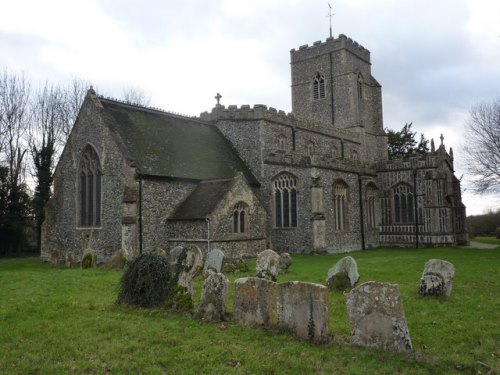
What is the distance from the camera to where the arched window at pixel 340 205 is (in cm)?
2655

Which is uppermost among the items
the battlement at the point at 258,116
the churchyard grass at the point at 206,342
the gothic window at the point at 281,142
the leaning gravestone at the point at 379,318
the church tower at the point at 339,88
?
the church tower at the point at 339,88

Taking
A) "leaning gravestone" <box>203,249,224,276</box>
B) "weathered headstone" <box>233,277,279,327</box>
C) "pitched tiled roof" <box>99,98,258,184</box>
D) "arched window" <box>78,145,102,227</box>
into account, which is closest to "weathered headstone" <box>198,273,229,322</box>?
"weathered headstone" <box>233,277,279,327</box>

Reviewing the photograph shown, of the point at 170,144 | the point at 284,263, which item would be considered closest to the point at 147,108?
the point at 170,144

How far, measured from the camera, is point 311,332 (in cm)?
704

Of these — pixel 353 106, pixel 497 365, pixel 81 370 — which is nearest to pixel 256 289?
pixel 81 370

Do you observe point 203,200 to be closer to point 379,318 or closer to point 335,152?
point 379,318

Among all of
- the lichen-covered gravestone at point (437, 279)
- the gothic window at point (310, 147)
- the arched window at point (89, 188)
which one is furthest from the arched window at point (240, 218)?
the lichen-covered gravestone at point (437, 279)

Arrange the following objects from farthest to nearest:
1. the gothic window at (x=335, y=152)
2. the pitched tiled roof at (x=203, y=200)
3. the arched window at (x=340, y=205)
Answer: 1. the gothic window at (x=335, y=152)
2. the arched window at (x=340, y=205)
3. the pitched tiled roof at (x=203, y=200)

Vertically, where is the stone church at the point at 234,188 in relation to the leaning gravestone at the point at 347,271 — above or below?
above

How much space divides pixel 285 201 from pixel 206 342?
18.6 metres

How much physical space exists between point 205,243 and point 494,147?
19.8 m

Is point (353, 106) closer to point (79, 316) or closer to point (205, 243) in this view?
point (205, 243)

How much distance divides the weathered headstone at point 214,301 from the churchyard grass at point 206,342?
1.02ft

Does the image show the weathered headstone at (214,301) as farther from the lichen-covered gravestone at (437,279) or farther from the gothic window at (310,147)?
the gothic window at (310,147)
